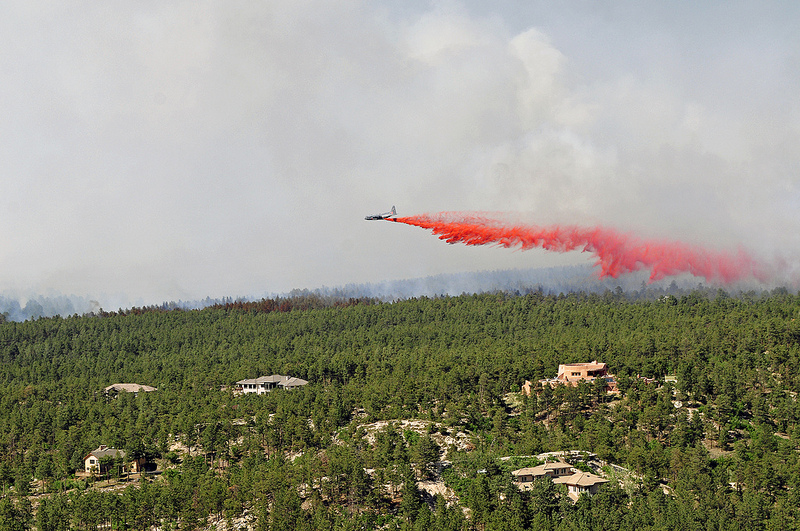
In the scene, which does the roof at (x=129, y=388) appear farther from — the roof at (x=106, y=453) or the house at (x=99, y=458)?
the house at (x=99, y=458)

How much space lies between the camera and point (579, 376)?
115562mm

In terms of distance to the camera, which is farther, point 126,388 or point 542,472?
point 126,388

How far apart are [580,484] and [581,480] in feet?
3.26

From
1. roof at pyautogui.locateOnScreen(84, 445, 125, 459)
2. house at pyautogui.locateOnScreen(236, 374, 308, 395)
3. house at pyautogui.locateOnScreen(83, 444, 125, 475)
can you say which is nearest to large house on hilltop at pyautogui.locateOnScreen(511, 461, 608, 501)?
house at pyautogui.locateOnScreen(83, 444, 125, 475)

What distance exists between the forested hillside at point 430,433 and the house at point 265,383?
9.58 ft

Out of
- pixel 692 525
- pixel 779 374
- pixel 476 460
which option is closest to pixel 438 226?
pixel 476 460

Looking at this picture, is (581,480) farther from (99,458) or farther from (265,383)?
(265,383)

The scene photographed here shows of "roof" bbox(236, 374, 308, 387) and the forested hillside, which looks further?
"roof" bbox(236, 374, 308, 387)

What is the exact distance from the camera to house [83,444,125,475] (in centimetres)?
9981

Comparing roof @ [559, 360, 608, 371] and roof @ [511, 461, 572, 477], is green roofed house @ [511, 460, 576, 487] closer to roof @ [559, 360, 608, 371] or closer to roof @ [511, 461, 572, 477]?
roof @ [511, 461, 572, 477]

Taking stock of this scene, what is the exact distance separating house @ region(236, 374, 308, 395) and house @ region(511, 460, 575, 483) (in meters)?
57.2

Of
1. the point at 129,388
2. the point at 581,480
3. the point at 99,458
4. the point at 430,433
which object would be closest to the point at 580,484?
the point at 581,480

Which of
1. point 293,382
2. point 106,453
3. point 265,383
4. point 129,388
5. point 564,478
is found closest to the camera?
point 564,478

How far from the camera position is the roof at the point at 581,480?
267 feet
